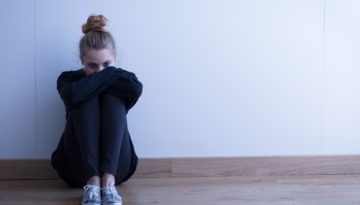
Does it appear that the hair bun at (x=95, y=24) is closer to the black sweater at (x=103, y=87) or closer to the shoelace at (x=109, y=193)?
the black sweater at (x=103, y=87)

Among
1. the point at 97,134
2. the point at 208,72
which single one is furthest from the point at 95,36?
the point at 208,72

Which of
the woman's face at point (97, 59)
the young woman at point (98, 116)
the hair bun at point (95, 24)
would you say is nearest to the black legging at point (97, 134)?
the young woman at point (98, 116)

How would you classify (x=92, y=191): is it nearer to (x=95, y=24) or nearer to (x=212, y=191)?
(x=212, y=191)

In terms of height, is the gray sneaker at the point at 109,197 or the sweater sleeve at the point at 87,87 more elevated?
the sweater sleeve at the point at 87,87

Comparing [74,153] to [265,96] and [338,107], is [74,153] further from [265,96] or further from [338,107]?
[338,107]

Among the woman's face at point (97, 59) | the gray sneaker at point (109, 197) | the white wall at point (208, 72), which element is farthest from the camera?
the white wall at point (208, 72)

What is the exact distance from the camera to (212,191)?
1.52m

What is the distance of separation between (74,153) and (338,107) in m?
1.07

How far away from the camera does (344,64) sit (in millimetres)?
1749

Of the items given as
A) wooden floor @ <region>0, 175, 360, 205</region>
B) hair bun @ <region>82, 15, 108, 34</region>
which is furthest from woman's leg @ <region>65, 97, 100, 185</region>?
hair bun @ <region>82, 15, 108, 34</region>

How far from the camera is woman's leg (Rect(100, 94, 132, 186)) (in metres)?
1.37

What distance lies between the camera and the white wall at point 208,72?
5.45ft

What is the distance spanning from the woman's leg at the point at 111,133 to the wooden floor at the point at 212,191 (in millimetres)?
123

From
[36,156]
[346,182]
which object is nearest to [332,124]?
[346,182]
